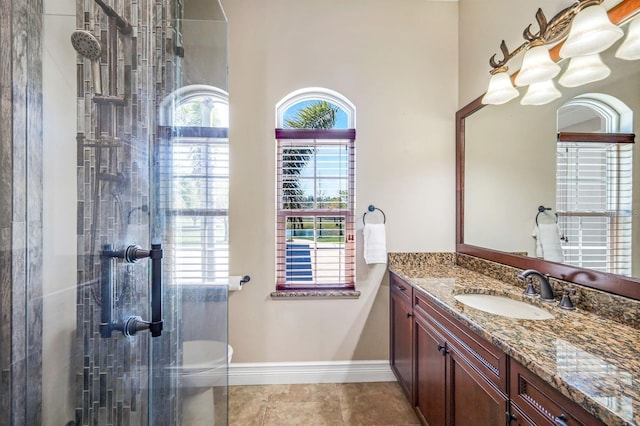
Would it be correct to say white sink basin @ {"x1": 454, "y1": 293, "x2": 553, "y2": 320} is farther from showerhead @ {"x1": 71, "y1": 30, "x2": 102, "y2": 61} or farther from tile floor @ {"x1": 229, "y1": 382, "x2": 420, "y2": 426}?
showerhead @ {"x1": 71, "y1": 30, "x2": 102, "y2": 61}

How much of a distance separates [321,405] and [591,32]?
239 centimetres

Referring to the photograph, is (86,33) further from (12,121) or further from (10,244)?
(10,244)

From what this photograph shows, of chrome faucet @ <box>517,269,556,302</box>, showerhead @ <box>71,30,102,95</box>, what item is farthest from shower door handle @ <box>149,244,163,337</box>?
chrome faucet @ <box>517,269,556,302</box>

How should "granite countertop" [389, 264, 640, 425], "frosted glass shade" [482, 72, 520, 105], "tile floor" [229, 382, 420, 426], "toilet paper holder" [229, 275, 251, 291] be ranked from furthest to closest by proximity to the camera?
"toilet paper holder" [229, 275, 251, 291]
"tile floor" [229, 382, 420, 426]
"frosted glass shade" [482, 72, 520, 105]
"granite countertop" [389, 264, 640, 425]

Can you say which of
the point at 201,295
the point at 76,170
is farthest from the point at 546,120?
the point at 76,170

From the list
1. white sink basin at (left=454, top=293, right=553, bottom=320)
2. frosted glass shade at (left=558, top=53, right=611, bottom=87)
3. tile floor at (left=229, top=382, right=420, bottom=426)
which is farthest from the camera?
tile floor at (left=229, top=382, right=420, bottom=426)

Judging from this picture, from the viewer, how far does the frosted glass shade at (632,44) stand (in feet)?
3.10

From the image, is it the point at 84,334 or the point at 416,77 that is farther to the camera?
the point at 416,77

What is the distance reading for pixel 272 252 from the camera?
2014 millimetres

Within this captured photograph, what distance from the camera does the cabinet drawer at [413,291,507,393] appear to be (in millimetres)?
880

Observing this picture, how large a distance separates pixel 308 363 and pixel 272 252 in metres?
0.90

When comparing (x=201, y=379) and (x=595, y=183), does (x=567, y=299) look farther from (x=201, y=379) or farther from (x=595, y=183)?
(x=201, y=379)

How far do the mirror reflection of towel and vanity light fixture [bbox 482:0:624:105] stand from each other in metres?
0.67

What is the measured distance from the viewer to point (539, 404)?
2.40 feet
